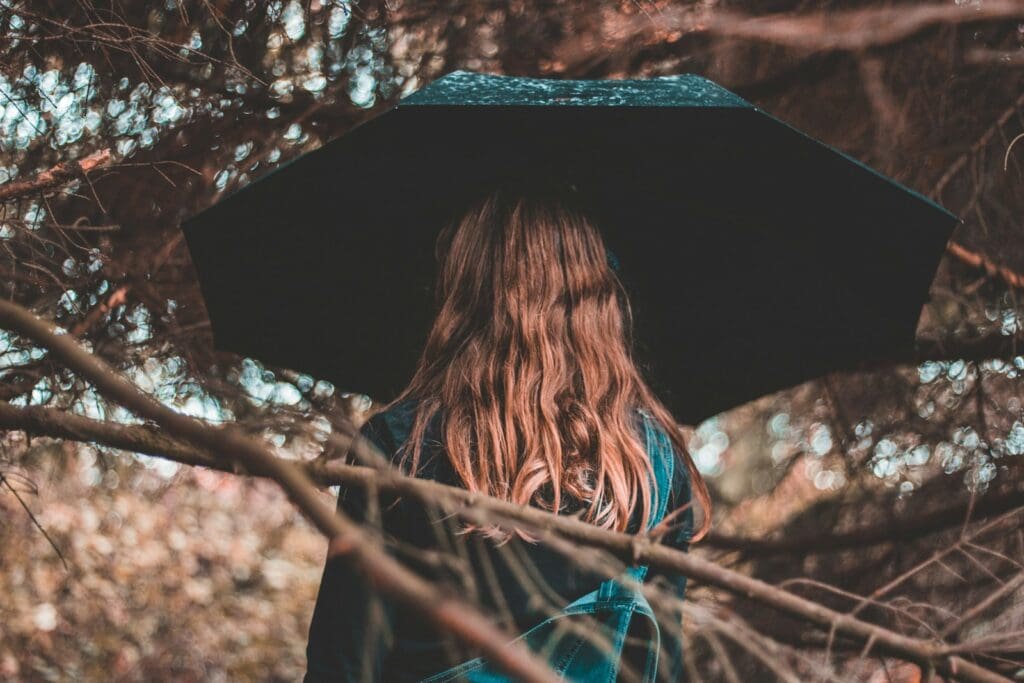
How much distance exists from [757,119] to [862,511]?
198 centimetres

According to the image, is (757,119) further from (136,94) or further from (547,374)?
(136,94)

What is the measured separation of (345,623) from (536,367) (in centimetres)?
55

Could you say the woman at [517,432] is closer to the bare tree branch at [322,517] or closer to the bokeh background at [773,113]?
the bare tree branch at [322,517]

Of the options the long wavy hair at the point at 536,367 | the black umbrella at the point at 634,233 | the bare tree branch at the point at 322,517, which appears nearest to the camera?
the bare tree branch at the point at 322,517

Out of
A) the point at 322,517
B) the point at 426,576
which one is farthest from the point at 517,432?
the point at 322,517

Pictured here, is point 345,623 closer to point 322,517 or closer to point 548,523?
point 548,523

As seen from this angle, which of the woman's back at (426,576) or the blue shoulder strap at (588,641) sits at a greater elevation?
the woman's back at (426,576)

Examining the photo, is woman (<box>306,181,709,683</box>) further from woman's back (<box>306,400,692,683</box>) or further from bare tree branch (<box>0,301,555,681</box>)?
bare tree branch (<box>0,301,555,681</box>)

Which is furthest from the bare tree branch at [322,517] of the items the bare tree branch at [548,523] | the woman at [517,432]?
the woman at [517,432]

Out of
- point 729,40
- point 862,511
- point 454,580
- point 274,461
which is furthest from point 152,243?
point 862,511

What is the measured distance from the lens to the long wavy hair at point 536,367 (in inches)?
59.8

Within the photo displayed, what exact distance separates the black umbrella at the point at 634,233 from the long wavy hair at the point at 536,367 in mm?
190

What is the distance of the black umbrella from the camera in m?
1.74

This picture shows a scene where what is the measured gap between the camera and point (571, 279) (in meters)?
1.73
